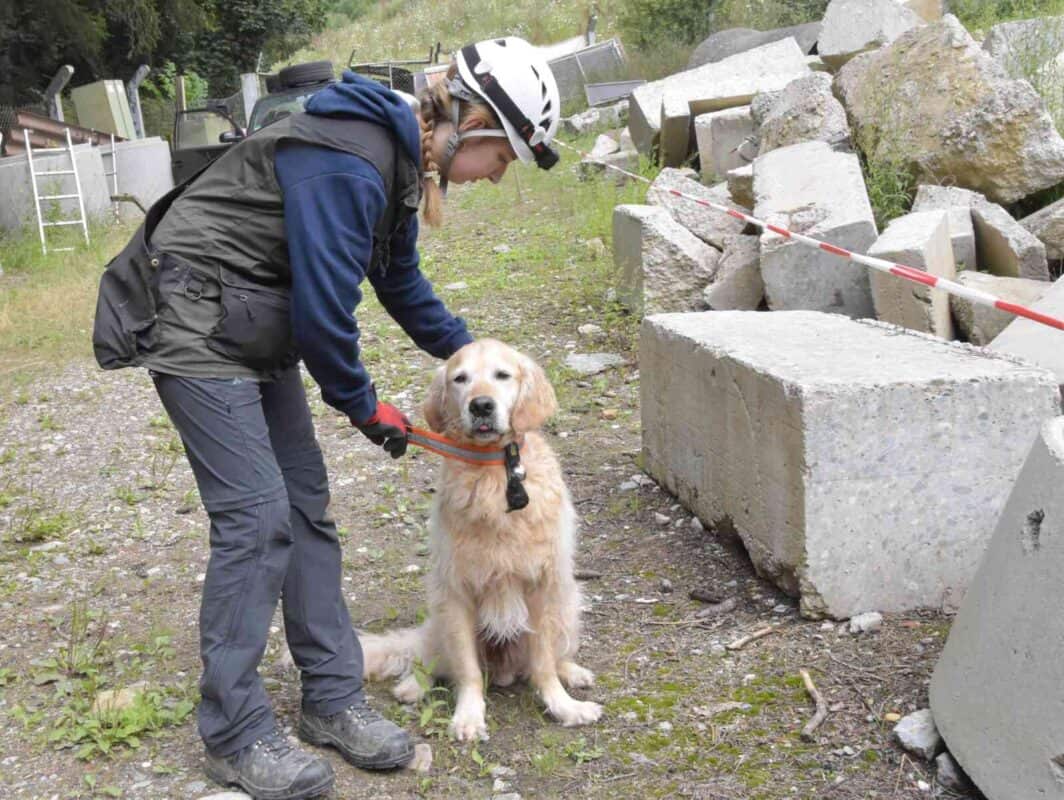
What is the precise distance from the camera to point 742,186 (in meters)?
8.05

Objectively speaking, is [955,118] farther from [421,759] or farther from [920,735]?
[421,759]

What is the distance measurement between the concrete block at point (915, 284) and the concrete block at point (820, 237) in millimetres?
374

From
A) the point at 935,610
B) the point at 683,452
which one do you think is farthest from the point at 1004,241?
the point at 935,610

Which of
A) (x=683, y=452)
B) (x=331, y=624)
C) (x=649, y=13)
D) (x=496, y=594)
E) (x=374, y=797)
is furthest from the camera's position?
(x=649, y=13)

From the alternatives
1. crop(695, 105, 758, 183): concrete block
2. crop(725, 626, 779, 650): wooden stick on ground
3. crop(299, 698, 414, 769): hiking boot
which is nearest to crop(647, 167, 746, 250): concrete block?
crop(695, 105, 758, 183): concrete block

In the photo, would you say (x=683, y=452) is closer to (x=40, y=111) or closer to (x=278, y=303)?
(x=278, y=303)

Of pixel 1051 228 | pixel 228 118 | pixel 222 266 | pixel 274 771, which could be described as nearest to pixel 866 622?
pixel 274 771

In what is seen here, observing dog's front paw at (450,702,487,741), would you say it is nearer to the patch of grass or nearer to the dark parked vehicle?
the patch of grass

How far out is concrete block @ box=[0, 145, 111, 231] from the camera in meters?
14.9

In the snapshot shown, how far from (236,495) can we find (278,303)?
1.71 feet

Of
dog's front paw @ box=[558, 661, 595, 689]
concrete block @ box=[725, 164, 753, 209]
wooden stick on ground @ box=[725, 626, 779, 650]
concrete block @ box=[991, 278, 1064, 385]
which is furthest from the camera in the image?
concrete block @ box=[725, 164, 753, 209]

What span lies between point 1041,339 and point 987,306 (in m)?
0.71

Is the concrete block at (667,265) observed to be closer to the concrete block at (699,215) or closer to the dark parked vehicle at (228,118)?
the concrete block at (699,215)

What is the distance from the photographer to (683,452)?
4844 millimetres
